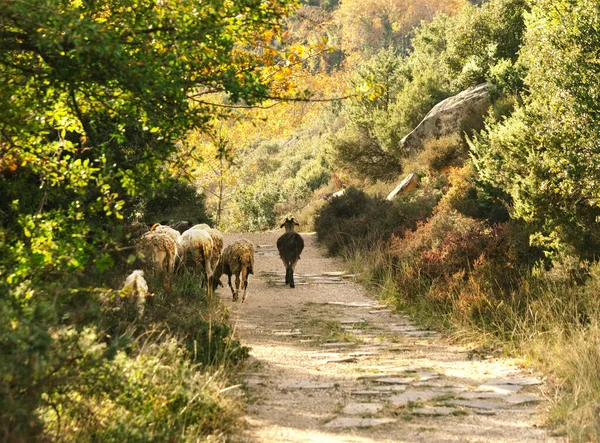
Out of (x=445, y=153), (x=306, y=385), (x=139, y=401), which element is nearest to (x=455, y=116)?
(x=445, y=153)

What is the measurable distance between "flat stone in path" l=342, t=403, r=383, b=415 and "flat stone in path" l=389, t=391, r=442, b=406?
0.71ft

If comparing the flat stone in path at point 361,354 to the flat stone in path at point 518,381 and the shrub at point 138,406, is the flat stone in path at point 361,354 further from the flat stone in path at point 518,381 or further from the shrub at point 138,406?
the shrub at point 138,406

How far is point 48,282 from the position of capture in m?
5.99

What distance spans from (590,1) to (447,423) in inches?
309

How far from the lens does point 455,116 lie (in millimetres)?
26422

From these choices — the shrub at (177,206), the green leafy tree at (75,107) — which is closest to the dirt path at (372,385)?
the green leafy tree at (75,107)

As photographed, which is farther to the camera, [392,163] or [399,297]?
[392,163]

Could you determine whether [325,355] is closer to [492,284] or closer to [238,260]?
[492,284]

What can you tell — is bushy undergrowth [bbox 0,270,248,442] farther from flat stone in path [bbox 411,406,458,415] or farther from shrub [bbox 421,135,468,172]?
shrub [bbox 421,135,468,172]

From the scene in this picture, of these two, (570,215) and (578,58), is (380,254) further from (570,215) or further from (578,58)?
(578,58)

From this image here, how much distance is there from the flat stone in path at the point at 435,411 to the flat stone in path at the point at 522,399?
0.71 m

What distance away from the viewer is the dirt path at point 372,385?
6645 millimetres

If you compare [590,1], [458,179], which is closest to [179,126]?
[590,1]

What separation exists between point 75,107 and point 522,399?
5.31 metres
